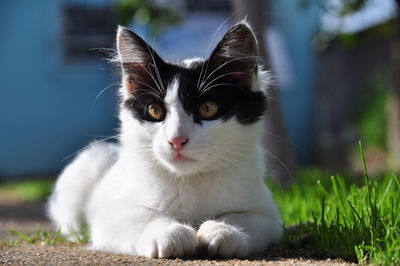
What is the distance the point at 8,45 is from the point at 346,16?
713 cm

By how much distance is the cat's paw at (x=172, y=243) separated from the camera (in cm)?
209

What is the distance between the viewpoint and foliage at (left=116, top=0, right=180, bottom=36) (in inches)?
220

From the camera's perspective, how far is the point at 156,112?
244 centimetres

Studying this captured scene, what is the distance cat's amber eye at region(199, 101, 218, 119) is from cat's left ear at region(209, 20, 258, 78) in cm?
22

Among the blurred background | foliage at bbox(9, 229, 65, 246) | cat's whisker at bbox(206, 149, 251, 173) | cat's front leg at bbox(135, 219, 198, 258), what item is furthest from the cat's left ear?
the blurred background

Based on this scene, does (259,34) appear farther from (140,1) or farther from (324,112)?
(324,112)

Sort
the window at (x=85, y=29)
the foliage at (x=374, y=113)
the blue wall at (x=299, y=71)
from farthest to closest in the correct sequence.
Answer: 1. the blue wall at (x=299, y=71)
2. the window at (x=85, y=29)
3. the foliage at (x=374, y=113)

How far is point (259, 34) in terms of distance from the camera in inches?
184

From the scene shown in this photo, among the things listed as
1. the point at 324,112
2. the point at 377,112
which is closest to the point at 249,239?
the point at 377,112

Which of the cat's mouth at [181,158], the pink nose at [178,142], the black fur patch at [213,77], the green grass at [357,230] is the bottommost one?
the green grass at [357,230]

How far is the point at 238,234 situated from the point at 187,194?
363 millimetres

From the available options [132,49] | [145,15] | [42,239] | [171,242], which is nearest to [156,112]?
[132,49]

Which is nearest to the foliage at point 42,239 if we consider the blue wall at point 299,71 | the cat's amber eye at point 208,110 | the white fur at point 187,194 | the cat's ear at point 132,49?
the white fur at point 187,194

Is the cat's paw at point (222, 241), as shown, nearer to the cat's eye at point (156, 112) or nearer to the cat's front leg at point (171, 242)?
the cat's front leg at point (171, 242)
